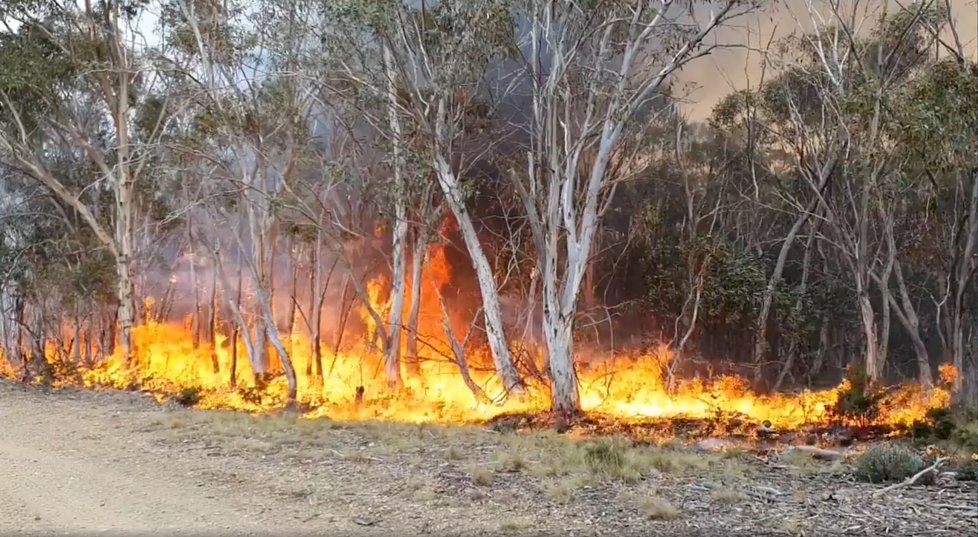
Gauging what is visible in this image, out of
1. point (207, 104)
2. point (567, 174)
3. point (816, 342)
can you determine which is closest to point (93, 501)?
point (567, 174)

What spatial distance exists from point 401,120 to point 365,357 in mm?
6324

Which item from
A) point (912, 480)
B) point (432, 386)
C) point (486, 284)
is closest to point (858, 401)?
point (912, 480)

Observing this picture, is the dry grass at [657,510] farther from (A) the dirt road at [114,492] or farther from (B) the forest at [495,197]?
(B) the forest at [495,197]

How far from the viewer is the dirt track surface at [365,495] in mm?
5215

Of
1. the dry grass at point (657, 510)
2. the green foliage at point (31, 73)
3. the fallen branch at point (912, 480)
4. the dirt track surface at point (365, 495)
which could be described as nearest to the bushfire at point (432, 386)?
Answer: the dirt track surface at point (365, 495)

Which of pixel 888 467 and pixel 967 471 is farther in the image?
pixel 888 467

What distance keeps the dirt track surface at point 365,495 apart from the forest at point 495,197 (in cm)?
410

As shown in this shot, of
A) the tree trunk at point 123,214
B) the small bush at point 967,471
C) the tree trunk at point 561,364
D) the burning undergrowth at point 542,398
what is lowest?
the burning undergrowth at point 542,398

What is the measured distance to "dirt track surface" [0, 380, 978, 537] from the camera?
5215mm

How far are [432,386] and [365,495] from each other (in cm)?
834

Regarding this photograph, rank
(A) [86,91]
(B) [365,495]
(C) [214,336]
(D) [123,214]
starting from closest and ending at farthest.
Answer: (B) [365,495]
(D) [123,214]
(A) [86,91]
(C) [214,336]

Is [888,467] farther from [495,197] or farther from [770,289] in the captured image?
[495,197]

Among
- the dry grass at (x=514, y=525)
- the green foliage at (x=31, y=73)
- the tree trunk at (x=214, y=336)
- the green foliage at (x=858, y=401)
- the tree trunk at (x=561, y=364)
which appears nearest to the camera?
the dry grass at (x=514, y=525)

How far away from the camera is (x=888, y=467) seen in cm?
638
